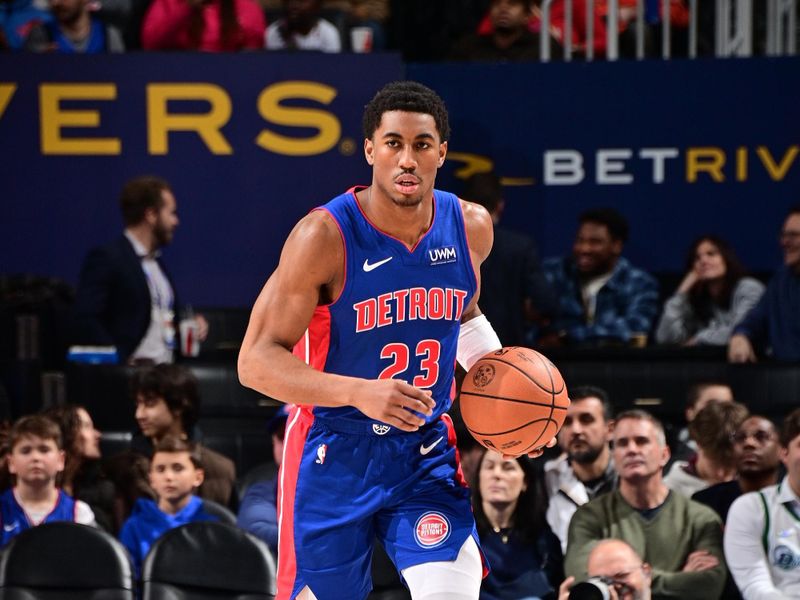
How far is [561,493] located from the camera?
6.30 m

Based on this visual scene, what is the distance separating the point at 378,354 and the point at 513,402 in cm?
42

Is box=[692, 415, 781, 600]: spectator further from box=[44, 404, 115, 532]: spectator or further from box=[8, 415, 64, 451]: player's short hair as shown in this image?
box=[8, 415, 64, 451]: player's short hair

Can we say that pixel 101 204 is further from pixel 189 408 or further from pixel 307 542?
pixel 307 542

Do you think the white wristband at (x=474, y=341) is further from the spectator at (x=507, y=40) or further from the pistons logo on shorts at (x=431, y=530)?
the spectator at (x=507, y=40)

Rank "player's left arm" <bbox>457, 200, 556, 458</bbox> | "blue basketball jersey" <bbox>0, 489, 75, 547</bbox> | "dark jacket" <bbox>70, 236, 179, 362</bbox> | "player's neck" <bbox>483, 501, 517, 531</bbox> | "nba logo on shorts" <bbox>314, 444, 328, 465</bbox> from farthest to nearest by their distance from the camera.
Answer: "dark jacket" <bbox>70, 236, 179, 362</bbox> < "blue basketball jersey" <bbox>0, 489, 75, 547</bbox> < "player's neck" <bbox>483, 501, 517, 531</bbox> < "player's left arm" <bbox>457, 200, 556, 458</bbox> < "nba logo on shorts" <bbox>314, 444, 328, 465</bbox>

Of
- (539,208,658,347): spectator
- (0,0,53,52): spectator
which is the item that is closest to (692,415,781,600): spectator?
(539,208,658,347): spectator

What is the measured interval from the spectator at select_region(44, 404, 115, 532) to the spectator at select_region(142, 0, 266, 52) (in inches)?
134

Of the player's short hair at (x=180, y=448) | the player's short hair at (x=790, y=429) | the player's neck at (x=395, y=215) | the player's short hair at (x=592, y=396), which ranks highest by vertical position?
the player's neck at (x=395, y=215)

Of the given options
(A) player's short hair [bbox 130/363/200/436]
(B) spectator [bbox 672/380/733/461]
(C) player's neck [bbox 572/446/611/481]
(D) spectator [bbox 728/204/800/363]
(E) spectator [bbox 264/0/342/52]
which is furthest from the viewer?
(E) spectator [bbox 264/0/342/52]

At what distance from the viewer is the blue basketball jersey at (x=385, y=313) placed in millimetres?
3930

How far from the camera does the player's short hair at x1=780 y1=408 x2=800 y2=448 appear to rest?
5785 mm

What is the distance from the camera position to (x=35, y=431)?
20.1 ft

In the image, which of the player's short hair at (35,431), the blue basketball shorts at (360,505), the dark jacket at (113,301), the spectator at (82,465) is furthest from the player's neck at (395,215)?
the dark jacket at (113,301)

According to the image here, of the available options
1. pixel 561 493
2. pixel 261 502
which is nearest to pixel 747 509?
pixel 561 493
